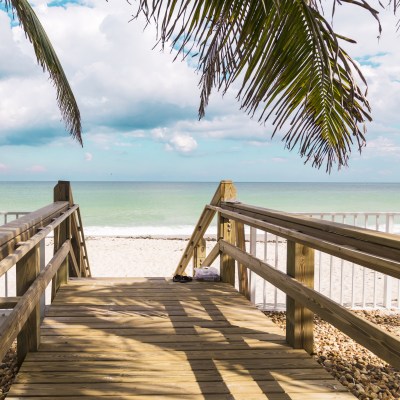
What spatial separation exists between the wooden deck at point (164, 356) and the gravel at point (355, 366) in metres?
0.84

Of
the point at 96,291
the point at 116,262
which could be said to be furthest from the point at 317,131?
the point at 116,262

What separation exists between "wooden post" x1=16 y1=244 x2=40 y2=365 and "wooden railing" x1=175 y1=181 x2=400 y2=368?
5.20 ft

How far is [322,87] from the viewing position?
269 centimetres

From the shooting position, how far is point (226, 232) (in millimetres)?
4898

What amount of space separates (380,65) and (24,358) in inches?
201

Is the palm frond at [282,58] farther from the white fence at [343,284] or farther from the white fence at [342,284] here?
the white fence at [343,284]

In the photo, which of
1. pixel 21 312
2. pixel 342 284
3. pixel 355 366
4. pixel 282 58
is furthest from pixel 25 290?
pixel 342 284

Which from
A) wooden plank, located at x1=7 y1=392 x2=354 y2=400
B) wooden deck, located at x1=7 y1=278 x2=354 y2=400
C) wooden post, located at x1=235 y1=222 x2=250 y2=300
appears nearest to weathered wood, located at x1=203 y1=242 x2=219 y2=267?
wooden post, located at x1=235 y1=222 x2=250 y2=300

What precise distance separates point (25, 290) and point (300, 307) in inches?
70.0

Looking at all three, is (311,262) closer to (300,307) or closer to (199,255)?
(300,307)

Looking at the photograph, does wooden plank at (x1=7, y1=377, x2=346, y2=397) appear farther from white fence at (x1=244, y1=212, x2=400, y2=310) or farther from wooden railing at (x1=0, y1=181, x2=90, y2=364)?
white fence at (x1=244, y1=212, x2=400, y2=310)

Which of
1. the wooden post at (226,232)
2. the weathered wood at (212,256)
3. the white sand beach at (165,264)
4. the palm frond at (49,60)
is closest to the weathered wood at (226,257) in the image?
the wooden post at (226,232)

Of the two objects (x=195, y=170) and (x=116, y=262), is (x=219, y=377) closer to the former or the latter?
(x=116, y=262)

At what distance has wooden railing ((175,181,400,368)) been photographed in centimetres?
160
